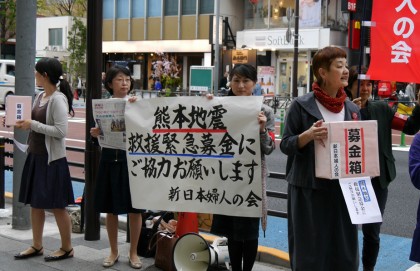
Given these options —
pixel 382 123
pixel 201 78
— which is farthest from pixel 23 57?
pixel 201 78

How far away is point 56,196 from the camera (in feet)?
17.9

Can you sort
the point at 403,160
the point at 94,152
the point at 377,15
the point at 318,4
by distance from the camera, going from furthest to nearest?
the point at 318,4, the point at 403,160, the point at 94,152, the point at 377,15

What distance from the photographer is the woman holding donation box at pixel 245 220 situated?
4.43 meters

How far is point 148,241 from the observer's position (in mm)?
5781

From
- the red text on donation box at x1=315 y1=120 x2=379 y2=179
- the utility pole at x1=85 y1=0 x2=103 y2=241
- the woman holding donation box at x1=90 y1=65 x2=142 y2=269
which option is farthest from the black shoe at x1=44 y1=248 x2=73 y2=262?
the red text on donation box at x1=315 y1=120 x2=379 y2=179

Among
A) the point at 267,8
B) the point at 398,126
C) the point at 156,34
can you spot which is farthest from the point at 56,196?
the point at 156,34

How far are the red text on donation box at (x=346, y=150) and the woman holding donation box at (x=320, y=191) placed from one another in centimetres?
14

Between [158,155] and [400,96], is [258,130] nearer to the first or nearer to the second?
[158,155]

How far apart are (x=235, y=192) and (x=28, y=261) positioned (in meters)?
2.35

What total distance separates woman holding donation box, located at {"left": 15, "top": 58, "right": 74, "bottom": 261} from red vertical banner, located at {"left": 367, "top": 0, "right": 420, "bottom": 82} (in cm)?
282

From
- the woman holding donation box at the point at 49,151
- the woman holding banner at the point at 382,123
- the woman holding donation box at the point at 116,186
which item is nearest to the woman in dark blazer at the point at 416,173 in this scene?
the woman holding banner at the point at 382,123

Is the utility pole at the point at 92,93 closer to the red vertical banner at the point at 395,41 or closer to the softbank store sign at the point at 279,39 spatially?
the red vertical banner at the point at 395,41

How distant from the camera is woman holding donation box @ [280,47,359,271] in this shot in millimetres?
3619

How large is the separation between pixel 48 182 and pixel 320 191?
9.38ft
